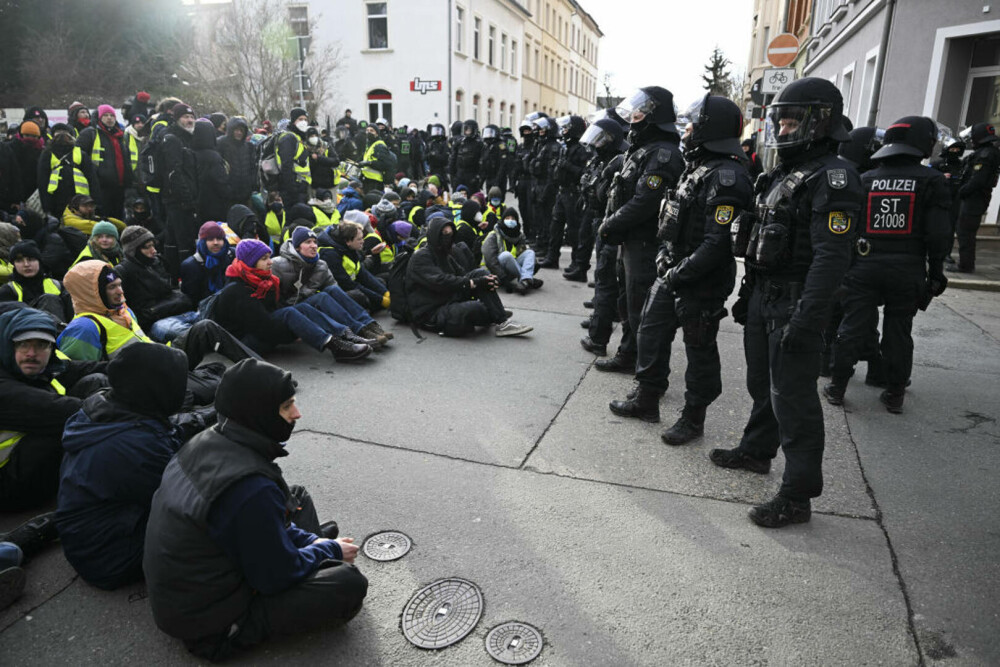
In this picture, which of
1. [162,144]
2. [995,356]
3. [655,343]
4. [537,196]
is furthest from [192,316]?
[995,356]

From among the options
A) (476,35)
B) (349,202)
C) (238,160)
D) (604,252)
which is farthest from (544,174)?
(476,35)

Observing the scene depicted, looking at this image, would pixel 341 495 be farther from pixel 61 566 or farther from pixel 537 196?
pixel 537 196

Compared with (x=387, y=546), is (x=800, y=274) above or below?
above

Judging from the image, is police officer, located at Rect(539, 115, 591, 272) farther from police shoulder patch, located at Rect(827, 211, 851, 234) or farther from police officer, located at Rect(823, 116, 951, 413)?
police shoulder patch, located at Rect(827, 211, 851, 234)

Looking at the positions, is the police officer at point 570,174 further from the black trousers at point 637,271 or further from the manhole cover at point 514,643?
the manhole cover at point 514,643

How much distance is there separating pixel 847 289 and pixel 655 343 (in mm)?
1779

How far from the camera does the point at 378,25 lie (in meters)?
30.2

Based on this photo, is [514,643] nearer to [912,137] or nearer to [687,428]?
[687,428]

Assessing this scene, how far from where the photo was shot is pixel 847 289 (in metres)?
5.06

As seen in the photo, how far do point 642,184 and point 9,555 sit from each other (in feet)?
14.3

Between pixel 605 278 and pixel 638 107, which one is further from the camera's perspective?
pixel 605 278

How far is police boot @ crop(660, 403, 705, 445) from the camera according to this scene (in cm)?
434

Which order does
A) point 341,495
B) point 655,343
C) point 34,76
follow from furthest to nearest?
point 34,76
point 655,343
point 341,495

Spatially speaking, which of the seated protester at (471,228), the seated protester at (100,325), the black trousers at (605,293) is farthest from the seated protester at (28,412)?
the seated protester at (471,228)
